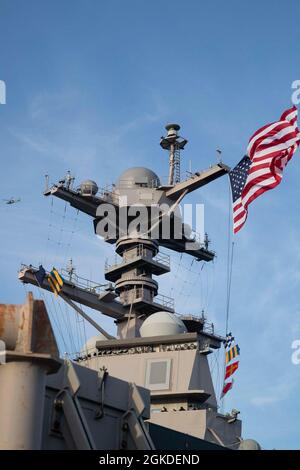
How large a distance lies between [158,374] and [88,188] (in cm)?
1057

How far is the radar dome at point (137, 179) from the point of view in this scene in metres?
36.0

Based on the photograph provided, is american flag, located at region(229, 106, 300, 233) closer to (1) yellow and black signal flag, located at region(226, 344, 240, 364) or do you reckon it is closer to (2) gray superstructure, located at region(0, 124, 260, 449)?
(2) gray superstructure, located at region(0, 124, 260, 449)

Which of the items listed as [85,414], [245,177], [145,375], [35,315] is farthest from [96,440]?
[145,375]

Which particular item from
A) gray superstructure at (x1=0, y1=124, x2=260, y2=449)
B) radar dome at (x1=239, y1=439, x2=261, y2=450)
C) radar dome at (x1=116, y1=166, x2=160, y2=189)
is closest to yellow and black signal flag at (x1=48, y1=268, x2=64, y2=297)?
gray superstructure at (x1=0, y1=124, x2=260, y2=449)

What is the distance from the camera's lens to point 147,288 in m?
35.1

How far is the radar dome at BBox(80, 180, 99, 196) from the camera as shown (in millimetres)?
35031

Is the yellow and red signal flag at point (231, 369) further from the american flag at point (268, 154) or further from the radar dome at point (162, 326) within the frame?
the american flag at point (268, 154)

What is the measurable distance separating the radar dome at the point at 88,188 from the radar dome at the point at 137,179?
1454 millimetres

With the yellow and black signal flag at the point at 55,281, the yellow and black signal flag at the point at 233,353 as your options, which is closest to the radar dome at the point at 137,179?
the yellow and black signal flag at the point at 55,281

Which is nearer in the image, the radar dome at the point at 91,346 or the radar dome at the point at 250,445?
the radar dome at the point at 250,445

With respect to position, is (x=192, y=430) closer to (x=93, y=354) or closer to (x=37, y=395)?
(x=93, y=354)

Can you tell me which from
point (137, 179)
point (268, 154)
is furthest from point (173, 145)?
point (268, 154)

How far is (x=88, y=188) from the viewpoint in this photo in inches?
1384

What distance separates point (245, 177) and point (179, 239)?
14306mm
